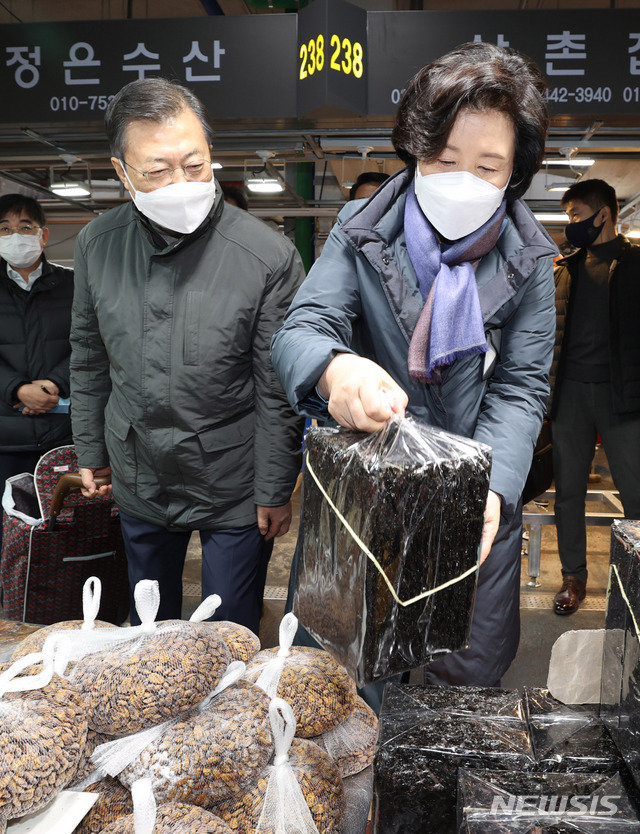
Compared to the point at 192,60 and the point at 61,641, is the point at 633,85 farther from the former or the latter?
the point at 61,641

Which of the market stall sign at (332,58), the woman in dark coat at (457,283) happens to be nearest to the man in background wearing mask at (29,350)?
the market stall sign at (332,58)

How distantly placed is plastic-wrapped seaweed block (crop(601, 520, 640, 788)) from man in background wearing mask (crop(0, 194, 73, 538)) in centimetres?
253

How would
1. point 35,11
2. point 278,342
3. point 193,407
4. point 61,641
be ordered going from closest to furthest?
1. point 61,641
2. point 278,342
3. point 193,407
4. point 35,11

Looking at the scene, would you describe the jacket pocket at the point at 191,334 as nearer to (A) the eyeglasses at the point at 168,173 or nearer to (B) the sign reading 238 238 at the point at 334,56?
(A) the eyeglasses at the point at 168,173

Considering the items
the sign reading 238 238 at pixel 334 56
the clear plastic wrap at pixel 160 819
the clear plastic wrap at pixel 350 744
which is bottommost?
the clear plastic wrap at pixel 350 744

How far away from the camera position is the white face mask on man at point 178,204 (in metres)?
1.84

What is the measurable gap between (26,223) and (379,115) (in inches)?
68.4

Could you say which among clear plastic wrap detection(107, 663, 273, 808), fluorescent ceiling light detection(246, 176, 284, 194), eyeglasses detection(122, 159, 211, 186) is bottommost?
clear plastic wrap detection(107, 663, 273, 808)

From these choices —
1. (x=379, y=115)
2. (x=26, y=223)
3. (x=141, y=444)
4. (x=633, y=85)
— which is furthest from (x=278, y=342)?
(x=633, y=85)

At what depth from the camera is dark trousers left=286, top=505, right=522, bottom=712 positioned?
4.92 ft

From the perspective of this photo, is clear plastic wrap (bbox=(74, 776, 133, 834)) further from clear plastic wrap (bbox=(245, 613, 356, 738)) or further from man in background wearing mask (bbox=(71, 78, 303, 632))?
man in background wearing mask (bbox=(71, 78, 303, 632))

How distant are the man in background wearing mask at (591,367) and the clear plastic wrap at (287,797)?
2854 mm

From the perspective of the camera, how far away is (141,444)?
196cm

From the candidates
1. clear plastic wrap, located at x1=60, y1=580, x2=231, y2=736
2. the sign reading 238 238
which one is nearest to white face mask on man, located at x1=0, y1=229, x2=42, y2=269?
the sign reading 238 238
